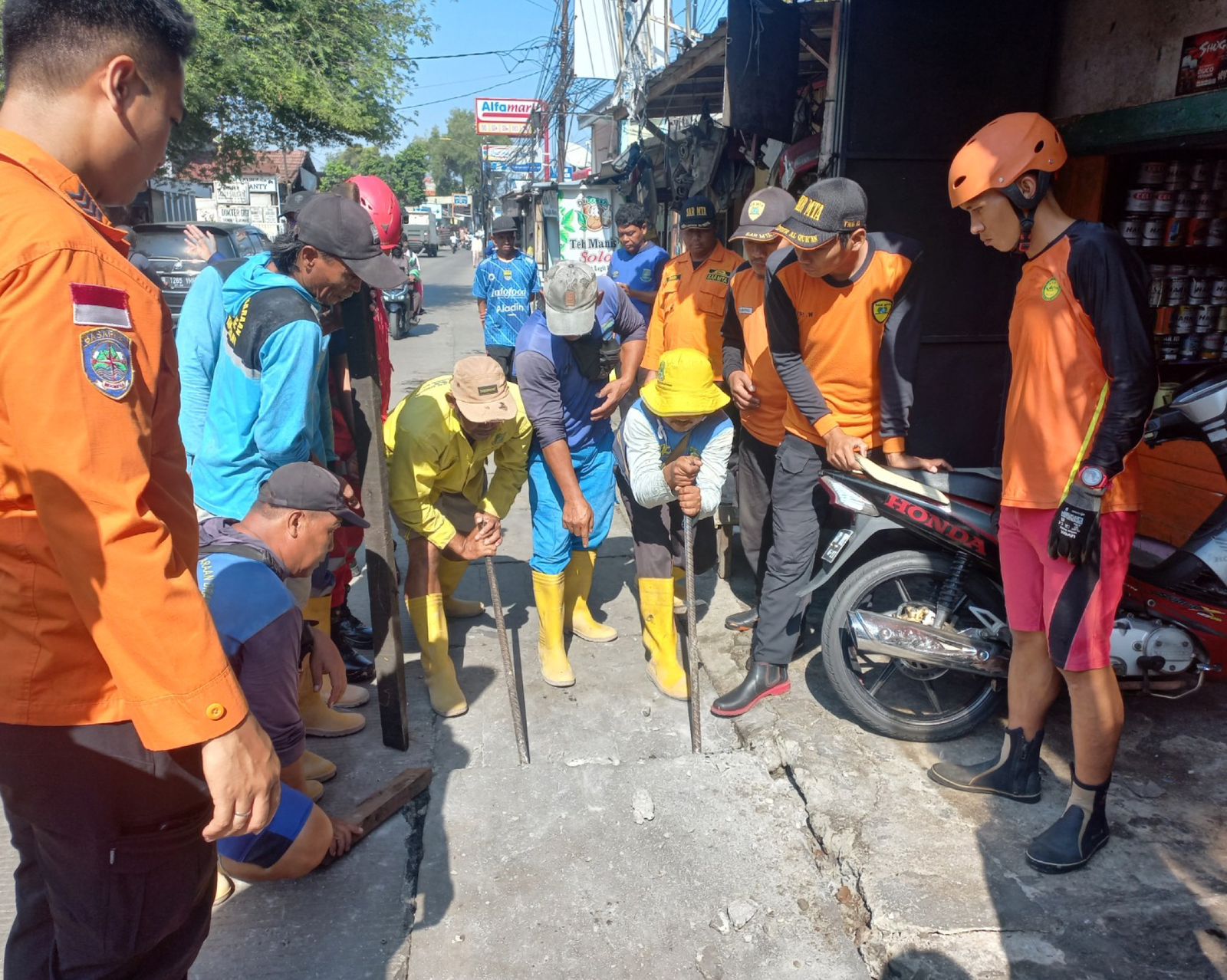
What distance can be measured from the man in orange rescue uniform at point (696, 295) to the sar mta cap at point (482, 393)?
1715mm

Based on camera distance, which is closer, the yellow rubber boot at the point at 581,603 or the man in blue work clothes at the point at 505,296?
the yellow rubber boot at the point at 581,603

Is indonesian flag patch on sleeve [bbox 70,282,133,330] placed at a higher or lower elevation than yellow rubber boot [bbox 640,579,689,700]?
higher

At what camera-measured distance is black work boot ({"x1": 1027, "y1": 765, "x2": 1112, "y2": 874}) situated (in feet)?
8.51

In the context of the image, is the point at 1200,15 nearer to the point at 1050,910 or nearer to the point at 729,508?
the point at 729,508

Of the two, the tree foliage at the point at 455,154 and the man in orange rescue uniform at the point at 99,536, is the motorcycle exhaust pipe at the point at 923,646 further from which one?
the tree foliage at the point at 455,154

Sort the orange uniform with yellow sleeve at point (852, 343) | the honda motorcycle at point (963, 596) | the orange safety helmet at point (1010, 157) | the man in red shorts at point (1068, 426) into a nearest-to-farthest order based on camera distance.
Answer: the man in red shorts at point (1068, 426)
the orange safety helmet at point (1010, 157)
the honda motorcycle at point (963, 596)
the orange uniform with yellow sleeve at point (852, 343)

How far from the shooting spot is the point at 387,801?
2.94m

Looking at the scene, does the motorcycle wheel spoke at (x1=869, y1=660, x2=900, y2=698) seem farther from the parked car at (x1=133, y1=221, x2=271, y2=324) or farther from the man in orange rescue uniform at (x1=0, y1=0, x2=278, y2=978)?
the parked car at (x1=133, y1=221, x2=271, y2=324)

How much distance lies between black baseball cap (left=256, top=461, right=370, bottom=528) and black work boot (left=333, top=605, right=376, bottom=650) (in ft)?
4.93

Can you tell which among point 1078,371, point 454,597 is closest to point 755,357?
point 1078,371

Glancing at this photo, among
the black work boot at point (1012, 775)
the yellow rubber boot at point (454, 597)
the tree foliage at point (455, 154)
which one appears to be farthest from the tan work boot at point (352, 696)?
the tree foliage at point (455, 154)

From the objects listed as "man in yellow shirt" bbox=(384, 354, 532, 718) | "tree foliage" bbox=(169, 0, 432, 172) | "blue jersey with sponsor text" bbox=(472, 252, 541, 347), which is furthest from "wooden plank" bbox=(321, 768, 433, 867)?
"tree foliage" bbox=(169, 0, 432, 172)

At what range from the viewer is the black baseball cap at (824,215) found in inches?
124

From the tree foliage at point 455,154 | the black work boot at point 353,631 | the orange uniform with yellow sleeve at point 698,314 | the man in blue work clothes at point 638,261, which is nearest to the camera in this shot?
the black work boot at point 353,631
